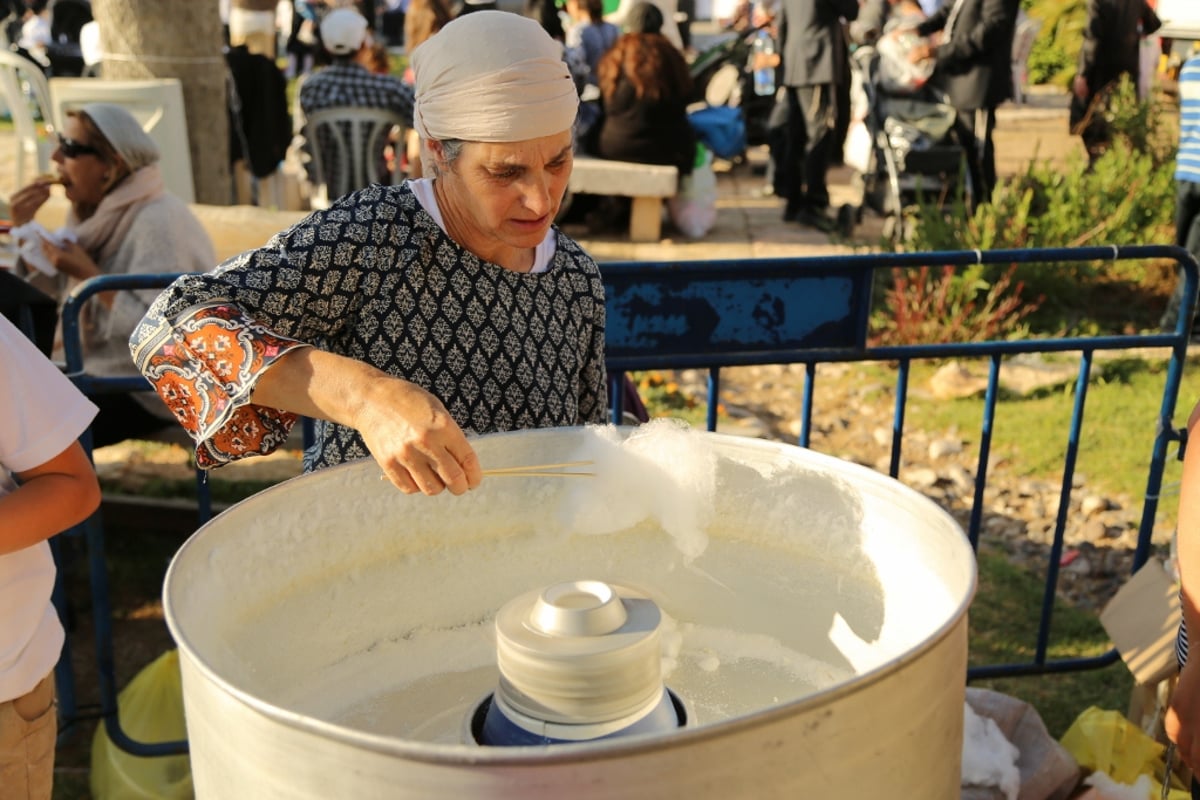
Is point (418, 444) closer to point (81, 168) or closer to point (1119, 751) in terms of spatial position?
point (1119, 751)

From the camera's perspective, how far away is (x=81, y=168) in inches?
159

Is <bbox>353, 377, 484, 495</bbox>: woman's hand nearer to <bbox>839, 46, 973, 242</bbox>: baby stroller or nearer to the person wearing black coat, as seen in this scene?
<bbox>839, 46, 973, 242</bbox>: baby stroller

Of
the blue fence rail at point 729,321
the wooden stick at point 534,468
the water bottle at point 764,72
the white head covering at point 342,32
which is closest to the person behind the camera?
the wooden stick at point 534,468

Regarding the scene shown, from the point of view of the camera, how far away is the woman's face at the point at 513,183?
1595mm

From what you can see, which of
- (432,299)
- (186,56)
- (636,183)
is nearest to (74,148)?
(186,56)

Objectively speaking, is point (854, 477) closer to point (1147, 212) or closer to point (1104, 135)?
point (1147, 212)

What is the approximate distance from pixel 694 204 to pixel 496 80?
6632 mm

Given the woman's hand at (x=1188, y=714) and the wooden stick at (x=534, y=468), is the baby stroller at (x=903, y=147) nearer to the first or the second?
the woman's hand at (x=1188, y=714)

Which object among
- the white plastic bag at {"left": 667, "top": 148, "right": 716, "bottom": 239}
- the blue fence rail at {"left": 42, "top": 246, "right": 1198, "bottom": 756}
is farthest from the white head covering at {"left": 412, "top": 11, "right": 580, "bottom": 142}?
the white plastic bag at {"left": 667, "top": 148, "right": 716, "bottom": 239}

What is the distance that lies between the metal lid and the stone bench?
6.81 metres

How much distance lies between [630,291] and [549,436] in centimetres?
129

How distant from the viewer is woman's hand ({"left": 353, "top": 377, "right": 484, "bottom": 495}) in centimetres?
114

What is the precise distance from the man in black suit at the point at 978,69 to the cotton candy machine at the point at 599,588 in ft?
21.6

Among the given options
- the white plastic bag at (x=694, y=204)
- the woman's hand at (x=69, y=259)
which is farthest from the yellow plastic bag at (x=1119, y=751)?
the white plastic bag at (x=694, y=204)
